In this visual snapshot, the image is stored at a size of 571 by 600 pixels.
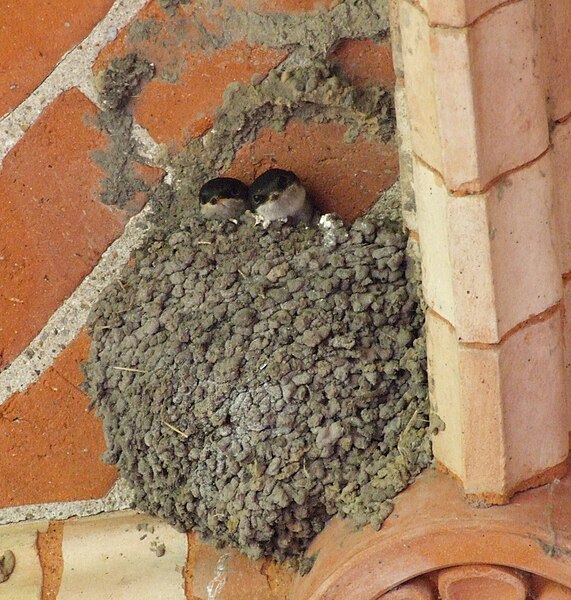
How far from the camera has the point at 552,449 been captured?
1.49m

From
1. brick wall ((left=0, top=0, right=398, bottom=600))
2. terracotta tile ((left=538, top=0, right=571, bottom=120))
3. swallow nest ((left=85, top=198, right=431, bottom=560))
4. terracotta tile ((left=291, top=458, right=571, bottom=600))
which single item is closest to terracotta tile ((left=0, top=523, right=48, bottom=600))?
brick wall ((left=0, top=0, right=398, bottom=600))

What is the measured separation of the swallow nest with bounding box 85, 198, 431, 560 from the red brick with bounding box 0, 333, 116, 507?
0.15 ft

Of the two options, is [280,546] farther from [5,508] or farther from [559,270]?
[559,270]

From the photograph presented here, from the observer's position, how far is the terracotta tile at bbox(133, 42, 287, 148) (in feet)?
5.60

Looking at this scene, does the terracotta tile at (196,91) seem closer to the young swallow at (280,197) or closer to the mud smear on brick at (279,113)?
the mud smear on brick at (279,113)

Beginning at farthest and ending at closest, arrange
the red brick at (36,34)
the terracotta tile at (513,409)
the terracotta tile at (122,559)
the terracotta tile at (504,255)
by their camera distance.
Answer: the terracotta tile at (122,559) < the red brick at (36,34) < the terracotta tile at (513,409) < the terracotta tile at (504,255)

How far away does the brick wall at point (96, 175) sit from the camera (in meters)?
1.68

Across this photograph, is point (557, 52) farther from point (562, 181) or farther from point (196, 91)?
point (196, 91)

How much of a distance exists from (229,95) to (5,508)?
76 cm

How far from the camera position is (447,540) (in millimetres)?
1479

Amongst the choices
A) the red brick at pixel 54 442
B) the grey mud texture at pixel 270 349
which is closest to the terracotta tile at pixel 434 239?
the grey mud texture at pixel 270 349

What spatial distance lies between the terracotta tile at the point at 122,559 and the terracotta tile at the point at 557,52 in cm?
94

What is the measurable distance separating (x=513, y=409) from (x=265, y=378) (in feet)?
1.36

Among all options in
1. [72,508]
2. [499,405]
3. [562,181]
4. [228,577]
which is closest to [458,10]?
[562,181]
